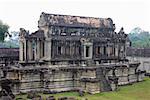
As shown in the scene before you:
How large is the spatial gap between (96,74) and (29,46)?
10.0m

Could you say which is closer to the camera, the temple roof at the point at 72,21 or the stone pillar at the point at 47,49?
the stone pillar at the point at 47,49

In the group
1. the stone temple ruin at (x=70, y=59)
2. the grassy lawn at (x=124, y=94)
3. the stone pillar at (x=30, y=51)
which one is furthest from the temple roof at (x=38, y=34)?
the grassy lawn at (x=124, y=94)

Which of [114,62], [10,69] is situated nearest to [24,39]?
[10,69]

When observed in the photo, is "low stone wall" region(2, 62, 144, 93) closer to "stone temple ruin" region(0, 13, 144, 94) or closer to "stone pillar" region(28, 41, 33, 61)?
"stone temple ruin" region(0, 13, 144, 94)

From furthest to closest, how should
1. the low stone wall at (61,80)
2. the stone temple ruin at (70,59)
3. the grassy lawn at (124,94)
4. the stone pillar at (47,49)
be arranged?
1. the stone pillar at (47,49)
2. the stone temple ruin at (70,59)
3. the low stone wall at (61,80)
4. the grassy lawn at (124,94)

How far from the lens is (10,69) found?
37562mm

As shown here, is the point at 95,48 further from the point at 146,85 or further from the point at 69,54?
the point at 146,85

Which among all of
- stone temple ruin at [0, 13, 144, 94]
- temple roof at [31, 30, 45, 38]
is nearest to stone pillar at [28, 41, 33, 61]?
stone temple ruin at [0, 13, 144, 94]

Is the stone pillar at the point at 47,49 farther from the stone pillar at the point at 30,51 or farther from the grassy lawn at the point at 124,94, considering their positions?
the grassy lawn at the point at 124,94

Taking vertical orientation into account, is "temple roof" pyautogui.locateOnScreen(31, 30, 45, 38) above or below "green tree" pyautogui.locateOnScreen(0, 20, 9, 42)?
below

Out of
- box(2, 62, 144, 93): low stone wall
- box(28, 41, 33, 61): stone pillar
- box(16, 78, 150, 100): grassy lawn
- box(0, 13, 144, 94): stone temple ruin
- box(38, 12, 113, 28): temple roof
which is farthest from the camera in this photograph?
box(38, 12, 113, 28): temple roof

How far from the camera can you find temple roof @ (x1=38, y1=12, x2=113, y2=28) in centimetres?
4184

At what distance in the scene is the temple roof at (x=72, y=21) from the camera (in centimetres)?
4184

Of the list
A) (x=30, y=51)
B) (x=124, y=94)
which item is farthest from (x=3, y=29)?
(x=124, y=94)
